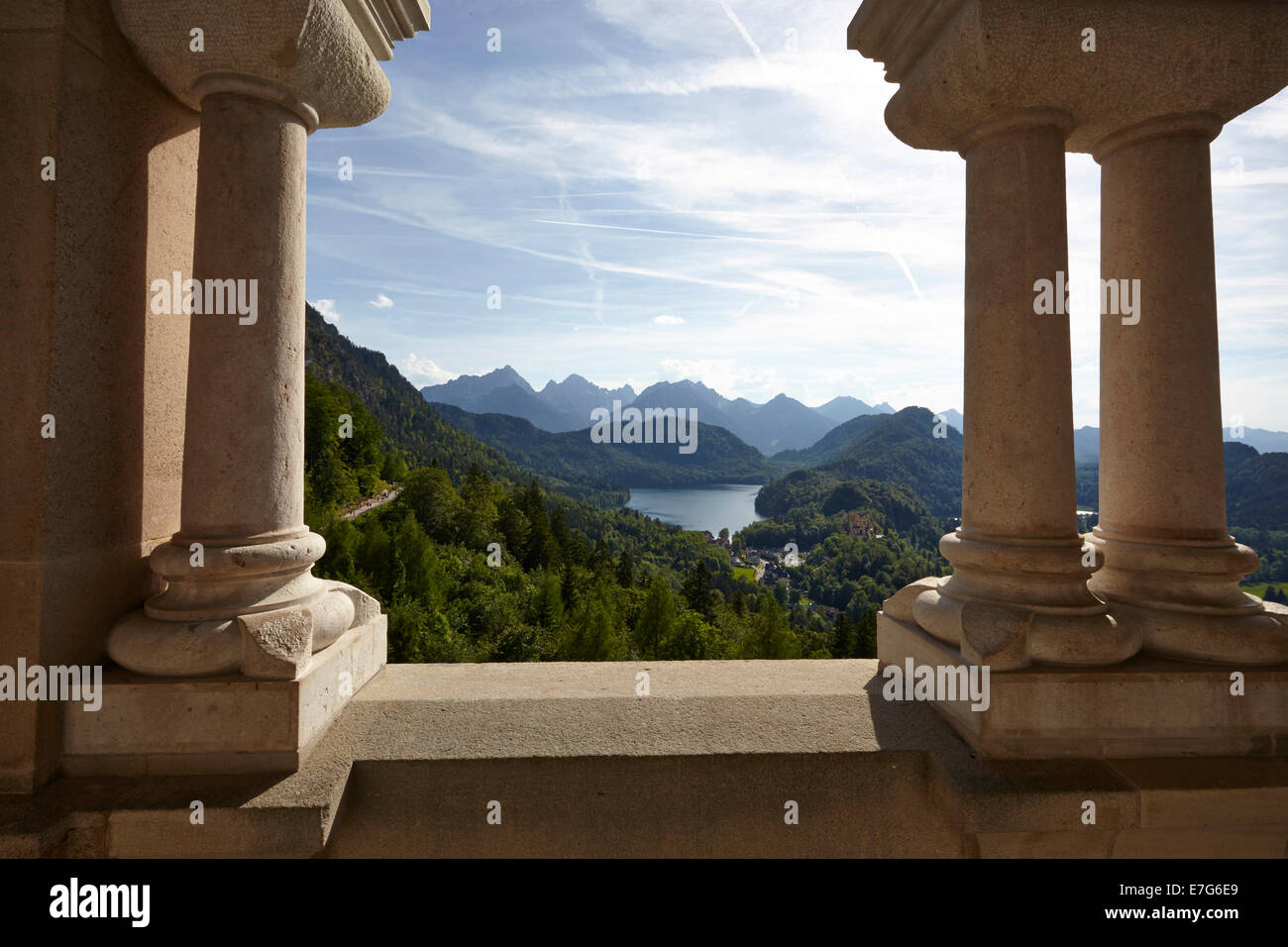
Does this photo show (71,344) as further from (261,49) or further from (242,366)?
(261,49)

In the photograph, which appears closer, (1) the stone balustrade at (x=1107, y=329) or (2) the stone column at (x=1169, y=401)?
(1) the stone balustrade at (x=1107, y=329)

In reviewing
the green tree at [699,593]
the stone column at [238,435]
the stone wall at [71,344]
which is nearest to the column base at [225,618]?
the stone column at [238,435]

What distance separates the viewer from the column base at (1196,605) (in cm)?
875

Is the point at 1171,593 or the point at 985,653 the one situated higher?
the point at 1171,593

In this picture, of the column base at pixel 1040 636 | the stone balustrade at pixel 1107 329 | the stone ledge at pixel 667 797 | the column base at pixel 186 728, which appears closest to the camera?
the stone ledge at pixel 667 797

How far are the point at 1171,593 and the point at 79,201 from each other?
15.3 metres

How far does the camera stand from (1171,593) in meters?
9.29

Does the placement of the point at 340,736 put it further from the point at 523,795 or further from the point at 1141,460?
the point at 1141,460

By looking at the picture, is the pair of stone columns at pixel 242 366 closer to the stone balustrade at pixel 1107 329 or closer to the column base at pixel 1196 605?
the stone balustrade at pixel 1107 329

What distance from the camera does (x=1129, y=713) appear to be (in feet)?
27.8

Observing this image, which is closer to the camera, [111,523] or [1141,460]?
[111,523]

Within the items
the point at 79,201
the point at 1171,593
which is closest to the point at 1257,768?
the point at 1171,593

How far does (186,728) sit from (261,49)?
8.45 meters

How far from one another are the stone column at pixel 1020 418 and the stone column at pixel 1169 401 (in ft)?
3.54
